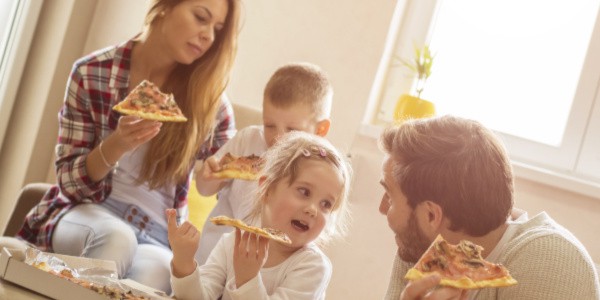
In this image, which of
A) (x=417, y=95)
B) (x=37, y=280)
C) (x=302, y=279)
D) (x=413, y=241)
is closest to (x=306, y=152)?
(x=302, y=279)

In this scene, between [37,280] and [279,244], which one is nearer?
[37,280]

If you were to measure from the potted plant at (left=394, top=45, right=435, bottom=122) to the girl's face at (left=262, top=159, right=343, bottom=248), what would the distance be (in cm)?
98

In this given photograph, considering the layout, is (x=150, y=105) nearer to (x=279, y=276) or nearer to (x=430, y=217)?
(x=279, y=276)

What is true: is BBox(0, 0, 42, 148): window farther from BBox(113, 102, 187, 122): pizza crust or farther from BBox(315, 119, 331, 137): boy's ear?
BBox(315, 119, 331, 137): boy's ear

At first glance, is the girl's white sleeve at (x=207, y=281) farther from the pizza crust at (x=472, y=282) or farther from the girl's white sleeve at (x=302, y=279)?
the pizza crust at (x=472, y=282)

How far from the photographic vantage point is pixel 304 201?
2094 millimetres

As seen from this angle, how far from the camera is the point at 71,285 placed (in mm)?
1363

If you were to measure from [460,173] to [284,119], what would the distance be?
96 cm

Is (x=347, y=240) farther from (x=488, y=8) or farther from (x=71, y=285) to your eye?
(x=71, y=285)

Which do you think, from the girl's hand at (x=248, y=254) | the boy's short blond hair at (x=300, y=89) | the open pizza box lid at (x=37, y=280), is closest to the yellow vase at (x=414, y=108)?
the boy's short blond hair at (x=300, y=89)

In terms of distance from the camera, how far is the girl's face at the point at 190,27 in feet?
8.72

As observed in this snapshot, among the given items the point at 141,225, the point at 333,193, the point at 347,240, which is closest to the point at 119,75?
the point at 141,225

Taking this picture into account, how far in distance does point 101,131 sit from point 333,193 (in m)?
0.91

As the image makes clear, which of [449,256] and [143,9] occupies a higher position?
[143,9]
